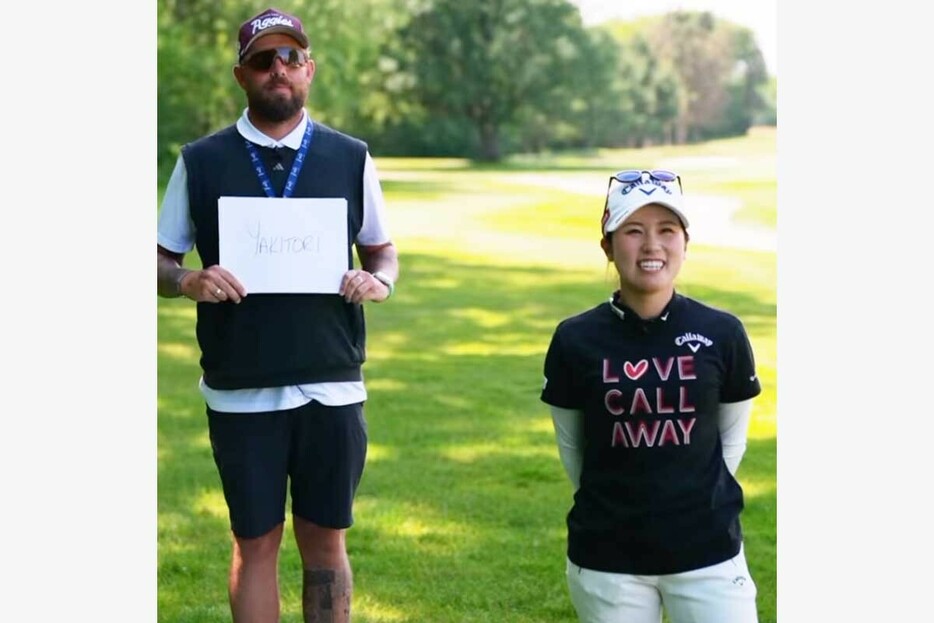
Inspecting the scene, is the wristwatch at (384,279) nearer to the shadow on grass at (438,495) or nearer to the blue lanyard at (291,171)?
the blue lanyard at (291,171)

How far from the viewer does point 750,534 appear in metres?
5.47

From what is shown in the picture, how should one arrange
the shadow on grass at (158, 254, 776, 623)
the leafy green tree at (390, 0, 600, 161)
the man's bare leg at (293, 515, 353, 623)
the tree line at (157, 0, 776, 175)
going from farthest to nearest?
the leafy green tree at (390, 0, 600, 161) < the tree line at (157, 0, 776, 175) < the shadow on grass at (158, 254, 776, 623) < the man's bare leg at (293, 515, 353, 623)

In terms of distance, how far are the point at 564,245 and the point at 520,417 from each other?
360 inches

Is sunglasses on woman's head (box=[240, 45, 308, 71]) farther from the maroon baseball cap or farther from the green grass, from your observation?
the green grass

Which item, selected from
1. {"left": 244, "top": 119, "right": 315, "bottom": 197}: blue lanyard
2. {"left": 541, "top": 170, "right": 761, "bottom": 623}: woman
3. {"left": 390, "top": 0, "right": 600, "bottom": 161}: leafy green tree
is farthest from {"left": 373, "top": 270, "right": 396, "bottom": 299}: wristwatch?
{"left": 390, "top": 0, "right": 600, "bottom": 161}: leafy green tree

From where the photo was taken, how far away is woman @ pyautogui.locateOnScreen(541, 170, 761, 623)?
311 cm

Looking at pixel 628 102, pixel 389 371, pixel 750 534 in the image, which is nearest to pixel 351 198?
pixel 750 534

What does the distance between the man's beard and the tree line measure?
17.2m

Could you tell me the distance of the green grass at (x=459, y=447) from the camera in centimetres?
488

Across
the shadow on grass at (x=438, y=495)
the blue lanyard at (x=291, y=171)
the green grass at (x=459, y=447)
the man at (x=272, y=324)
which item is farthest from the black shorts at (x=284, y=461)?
the shadow on grass at (x=438, y=495)

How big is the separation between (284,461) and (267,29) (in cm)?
107

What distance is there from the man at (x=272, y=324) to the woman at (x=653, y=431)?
65 cm

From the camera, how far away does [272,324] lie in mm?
3506

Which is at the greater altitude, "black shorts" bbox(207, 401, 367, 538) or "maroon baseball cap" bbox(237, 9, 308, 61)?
"maroon baseball cap" bbox(237, 9, 308, 61)
